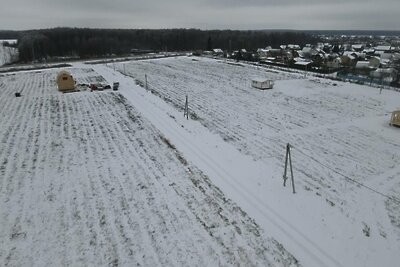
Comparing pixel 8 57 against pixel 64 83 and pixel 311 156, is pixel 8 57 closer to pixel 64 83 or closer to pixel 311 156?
pixel 64 83

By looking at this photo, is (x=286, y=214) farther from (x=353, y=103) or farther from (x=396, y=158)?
(x=353, y=103)

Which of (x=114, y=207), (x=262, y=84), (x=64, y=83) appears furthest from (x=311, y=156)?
(x=64, y=83)

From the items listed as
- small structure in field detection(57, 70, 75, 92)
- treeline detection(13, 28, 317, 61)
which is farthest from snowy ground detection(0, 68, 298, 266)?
treeline detection(13, 28, 317, 61)

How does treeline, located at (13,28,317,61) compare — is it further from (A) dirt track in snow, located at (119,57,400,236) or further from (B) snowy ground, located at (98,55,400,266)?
(B) snowy ground, located at (98,55,400,266)

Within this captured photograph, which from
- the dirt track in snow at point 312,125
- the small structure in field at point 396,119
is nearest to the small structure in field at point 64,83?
the dirt track in snow at point 312,125

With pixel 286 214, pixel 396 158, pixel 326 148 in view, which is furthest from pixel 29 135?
pixel 396 158

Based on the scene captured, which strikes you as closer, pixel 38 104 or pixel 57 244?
pixel 57 244
